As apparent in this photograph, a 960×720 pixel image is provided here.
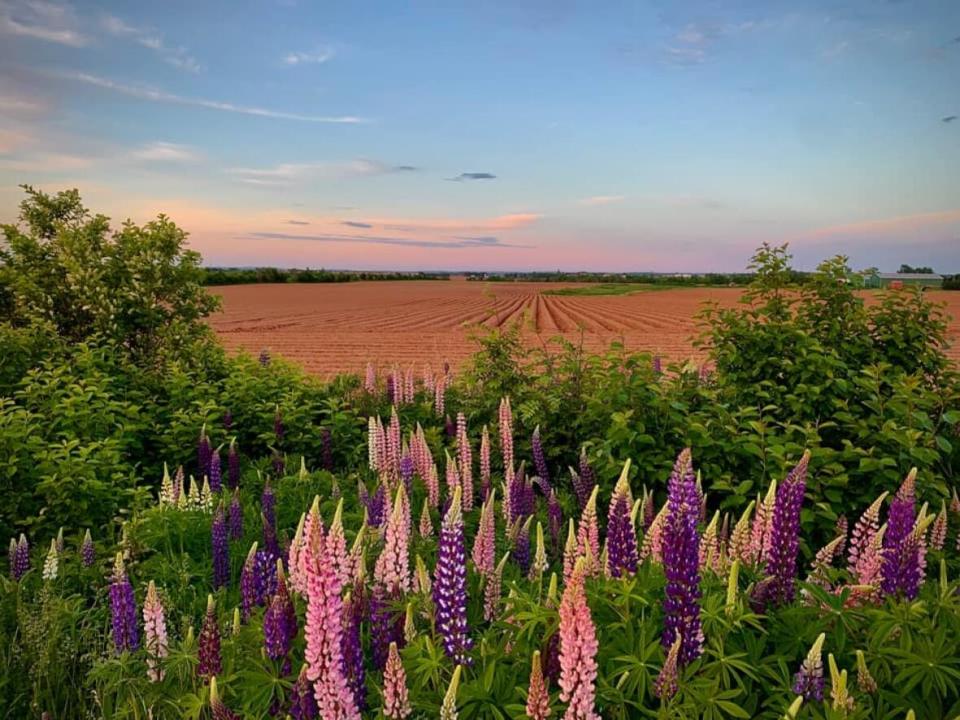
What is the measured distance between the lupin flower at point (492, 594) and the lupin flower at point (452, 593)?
53cm

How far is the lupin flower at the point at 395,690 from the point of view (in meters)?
2.25

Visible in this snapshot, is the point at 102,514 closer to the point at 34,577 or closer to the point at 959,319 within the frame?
the point at 34,577

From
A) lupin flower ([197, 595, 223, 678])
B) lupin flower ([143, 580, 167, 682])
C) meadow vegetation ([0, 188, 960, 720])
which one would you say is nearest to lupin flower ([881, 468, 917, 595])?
meadow vegetation ([0, 188, 960, 720])

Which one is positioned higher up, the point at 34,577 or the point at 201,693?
the point at 201,693

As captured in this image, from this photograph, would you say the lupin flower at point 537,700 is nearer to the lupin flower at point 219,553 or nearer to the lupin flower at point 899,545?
the lupin flower at point 899,545

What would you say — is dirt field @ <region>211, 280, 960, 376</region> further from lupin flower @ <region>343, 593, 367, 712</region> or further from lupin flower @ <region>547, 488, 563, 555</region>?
lupin flower @ <region>343, 593, 367, 712</region>

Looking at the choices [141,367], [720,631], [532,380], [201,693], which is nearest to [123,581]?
[201,693]

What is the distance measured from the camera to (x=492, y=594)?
Answer: 3.22 m

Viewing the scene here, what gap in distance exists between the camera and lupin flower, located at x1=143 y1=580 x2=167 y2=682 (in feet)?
10.6

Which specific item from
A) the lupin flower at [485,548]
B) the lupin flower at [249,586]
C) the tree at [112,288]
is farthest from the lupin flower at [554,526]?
the tree at [112,288]

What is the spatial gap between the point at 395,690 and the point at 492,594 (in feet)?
3.28

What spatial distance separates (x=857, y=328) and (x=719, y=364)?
1.62m

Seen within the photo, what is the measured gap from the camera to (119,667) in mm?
3541

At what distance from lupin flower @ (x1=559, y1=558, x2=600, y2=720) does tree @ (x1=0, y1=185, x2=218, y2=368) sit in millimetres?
9565
